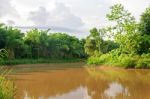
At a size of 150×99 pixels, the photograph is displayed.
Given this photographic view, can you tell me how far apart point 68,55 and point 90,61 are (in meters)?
28.0

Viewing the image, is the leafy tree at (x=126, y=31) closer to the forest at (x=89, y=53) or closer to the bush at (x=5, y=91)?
the forest at (x=89, y=53)

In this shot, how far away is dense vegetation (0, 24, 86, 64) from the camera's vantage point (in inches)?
1918

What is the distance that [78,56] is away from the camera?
6875 cm

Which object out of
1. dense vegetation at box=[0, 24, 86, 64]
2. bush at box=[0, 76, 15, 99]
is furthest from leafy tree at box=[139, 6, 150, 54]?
bush at box=[0, 76, 15, 99]

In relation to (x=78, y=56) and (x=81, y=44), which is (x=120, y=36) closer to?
(x=78, y=56)

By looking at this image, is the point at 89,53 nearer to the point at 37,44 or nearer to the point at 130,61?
the point at 37,44

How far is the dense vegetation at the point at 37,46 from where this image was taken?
48.7 meters

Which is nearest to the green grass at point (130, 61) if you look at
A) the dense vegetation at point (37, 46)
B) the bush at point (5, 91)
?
the dense vegetation at point (37, 46)

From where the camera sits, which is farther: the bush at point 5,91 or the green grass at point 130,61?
the green grass at point 130,61

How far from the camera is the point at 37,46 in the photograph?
2239 inches

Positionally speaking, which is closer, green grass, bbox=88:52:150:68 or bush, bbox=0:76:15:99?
bush, bbox=0:76:15:99

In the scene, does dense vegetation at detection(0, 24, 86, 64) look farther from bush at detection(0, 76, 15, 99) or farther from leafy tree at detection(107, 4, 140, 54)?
bush at detection(0, 76, 15, 99)

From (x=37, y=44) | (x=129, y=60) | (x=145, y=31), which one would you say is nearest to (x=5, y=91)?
(x=129, y=60)

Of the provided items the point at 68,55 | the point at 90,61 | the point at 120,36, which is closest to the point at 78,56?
the point at 68,55
